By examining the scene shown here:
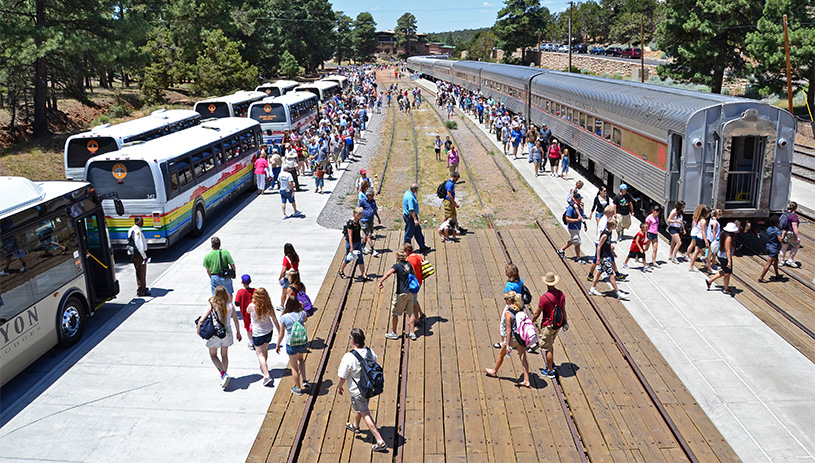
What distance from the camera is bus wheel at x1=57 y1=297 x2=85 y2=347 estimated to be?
33.8ft

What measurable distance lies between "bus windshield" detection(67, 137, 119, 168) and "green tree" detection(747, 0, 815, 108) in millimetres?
30211

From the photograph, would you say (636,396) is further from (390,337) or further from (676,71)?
(676,71)

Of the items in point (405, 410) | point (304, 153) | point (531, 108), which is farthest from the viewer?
point (531, 108)

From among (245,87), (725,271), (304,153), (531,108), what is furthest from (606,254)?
(245,87)

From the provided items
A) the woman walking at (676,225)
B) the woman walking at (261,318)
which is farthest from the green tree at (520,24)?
the woman walking at (261,318)

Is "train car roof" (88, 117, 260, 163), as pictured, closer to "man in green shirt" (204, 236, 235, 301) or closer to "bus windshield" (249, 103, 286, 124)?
"man in green shirt" (204, 236, 235, 301)

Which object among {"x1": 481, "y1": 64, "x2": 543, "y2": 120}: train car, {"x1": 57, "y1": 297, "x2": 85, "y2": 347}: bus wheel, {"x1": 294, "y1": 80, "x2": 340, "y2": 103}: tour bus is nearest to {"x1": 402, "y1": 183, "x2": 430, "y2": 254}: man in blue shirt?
{"x1": 57, "y1": 297, "x2": 85, "y2": 347}: bus wheel

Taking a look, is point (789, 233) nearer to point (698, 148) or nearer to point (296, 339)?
point (698, 148)

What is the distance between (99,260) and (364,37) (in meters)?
151

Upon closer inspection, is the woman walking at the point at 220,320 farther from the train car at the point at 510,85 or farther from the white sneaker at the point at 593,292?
the train car at the point at 510,85

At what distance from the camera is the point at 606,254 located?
1220 centimetres

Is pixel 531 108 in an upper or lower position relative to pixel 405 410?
upper

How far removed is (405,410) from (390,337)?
7.45 ft

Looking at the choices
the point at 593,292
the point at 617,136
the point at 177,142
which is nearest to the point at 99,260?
the point at 177,142
